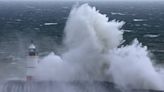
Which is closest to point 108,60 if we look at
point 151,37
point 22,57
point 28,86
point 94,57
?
point 94,57

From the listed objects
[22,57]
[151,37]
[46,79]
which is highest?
[46,79]

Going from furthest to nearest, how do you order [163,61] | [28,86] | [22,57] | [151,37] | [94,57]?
[151,37]
[163,61]
[22,57]
[94,57]
[28,86]

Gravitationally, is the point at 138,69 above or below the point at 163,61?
above

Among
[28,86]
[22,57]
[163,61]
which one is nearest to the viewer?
[28,86]

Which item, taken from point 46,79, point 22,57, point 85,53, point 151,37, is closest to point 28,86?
point 46,79

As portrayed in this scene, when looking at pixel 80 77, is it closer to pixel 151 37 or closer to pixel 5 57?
pixel 5 57

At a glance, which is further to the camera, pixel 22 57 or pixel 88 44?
pixel 22 57
